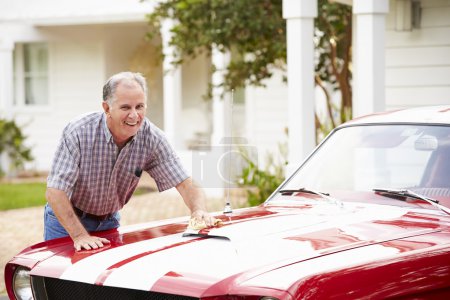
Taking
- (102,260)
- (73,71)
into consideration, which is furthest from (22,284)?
(73,71)

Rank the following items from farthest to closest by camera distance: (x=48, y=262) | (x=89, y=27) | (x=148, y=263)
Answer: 1. (x=89, y=27)
2. (x=48, y=262)
3. (x=148, y=263)

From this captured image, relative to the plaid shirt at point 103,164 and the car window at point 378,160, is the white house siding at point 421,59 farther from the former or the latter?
the plaid shirt at point 103,164

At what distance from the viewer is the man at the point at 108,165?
16.2 ft

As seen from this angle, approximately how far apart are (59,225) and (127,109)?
783 millimetres

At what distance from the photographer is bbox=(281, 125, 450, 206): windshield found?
5117 millimetres

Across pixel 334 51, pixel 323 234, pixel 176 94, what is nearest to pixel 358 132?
pixel 323 234

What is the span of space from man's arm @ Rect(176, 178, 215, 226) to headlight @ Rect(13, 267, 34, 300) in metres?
0.86

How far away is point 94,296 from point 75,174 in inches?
35.2

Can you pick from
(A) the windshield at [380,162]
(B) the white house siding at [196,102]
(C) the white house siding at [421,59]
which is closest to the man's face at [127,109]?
(A) the windshield at [380,162]

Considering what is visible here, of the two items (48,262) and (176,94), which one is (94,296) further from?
(176,94)

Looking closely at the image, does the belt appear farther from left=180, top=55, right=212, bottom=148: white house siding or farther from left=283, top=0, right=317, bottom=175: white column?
left=180, top=55, right=212, bottom=148: white house siding

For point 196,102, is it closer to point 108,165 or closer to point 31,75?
point 31,75

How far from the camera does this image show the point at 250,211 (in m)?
5.24

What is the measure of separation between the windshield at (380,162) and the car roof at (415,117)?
32mm
